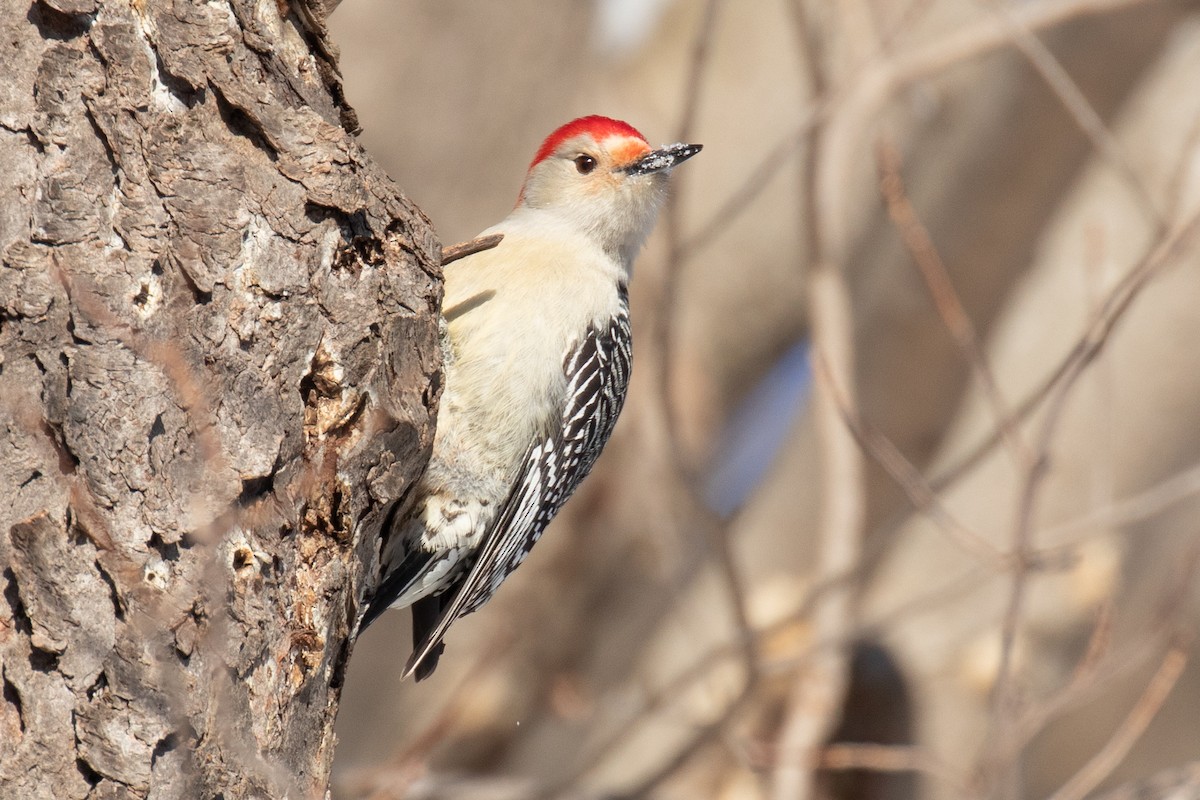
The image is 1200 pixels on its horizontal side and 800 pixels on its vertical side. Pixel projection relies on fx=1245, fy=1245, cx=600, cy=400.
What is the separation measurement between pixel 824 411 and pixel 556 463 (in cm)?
227

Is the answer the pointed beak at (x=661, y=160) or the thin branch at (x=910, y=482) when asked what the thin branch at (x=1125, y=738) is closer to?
the thin branch at (x=910, y=482)

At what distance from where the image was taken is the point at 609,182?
14.0 feet

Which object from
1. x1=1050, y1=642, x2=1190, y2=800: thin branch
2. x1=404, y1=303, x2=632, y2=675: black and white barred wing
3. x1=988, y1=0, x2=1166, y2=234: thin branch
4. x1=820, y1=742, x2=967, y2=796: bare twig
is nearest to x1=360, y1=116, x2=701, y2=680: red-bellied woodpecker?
x1=404, y1=303, x2=632, y2=675: black and white barred wing

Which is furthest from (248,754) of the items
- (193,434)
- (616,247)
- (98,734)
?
(616,247)

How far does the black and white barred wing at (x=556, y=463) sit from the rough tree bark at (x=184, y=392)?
0.80m

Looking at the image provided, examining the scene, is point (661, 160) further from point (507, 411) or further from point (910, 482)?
point (910, 482)

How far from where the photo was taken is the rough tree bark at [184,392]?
6.93ft

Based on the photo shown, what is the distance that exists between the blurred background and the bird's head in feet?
1.95

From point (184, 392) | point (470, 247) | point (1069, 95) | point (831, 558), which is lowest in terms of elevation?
point (184, 392)

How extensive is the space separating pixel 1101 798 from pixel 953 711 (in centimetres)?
202

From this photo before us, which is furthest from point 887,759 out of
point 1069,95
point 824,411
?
point 1069,95

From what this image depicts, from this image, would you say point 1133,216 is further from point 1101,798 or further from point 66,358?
point 66,358

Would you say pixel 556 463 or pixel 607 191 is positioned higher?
pixel 607 191

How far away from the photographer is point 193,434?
2.29 meters
